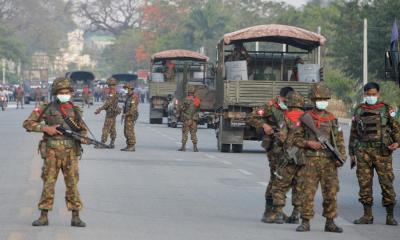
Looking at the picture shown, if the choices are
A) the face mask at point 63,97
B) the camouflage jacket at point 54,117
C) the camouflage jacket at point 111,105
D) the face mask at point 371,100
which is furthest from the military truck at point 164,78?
the face mask at point 63,97

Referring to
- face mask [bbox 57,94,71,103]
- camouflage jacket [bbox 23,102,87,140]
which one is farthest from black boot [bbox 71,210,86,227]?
face mask [bbox 57,94,71,103]

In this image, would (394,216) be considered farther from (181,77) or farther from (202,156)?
(181,77)

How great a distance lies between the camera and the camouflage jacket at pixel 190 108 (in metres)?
30.9

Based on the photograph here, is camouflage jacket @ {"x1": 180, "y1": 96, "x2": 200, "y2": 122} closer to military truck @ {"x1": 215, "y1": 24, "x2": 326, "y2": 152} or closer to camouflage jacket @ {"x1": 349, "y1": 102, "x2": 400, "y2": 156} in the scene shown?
military truck @ {"x1": 215, "y1": 24, "x2": 326, "y2": 152}

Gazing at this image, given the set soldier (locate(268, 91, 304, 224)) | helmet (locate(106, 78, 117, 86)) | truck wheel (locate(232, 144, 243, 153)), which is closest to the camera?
soldier (locate(268, 91, 304, 224))

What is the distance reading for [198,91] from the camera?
38.7 m

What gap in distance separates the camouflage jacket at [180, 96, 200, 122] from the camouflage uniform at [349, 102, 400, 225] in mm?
15692

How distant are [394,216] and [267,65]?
15686 mm

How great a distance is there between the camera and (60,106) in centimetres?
1439

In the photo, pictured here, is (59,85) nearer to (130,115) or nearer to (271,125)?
(271,125)

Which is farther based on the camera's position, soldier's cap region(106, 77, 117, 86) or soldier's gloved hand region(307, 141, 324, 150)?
soldier's cap region(106, 77, 117, 86)

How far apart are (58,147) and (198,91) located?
24.5 meters

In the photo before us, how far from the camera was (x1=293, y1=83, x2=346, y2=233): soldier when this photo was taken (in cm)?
1412

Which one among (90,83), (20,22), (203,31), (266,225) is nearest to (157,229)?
(266,225)
